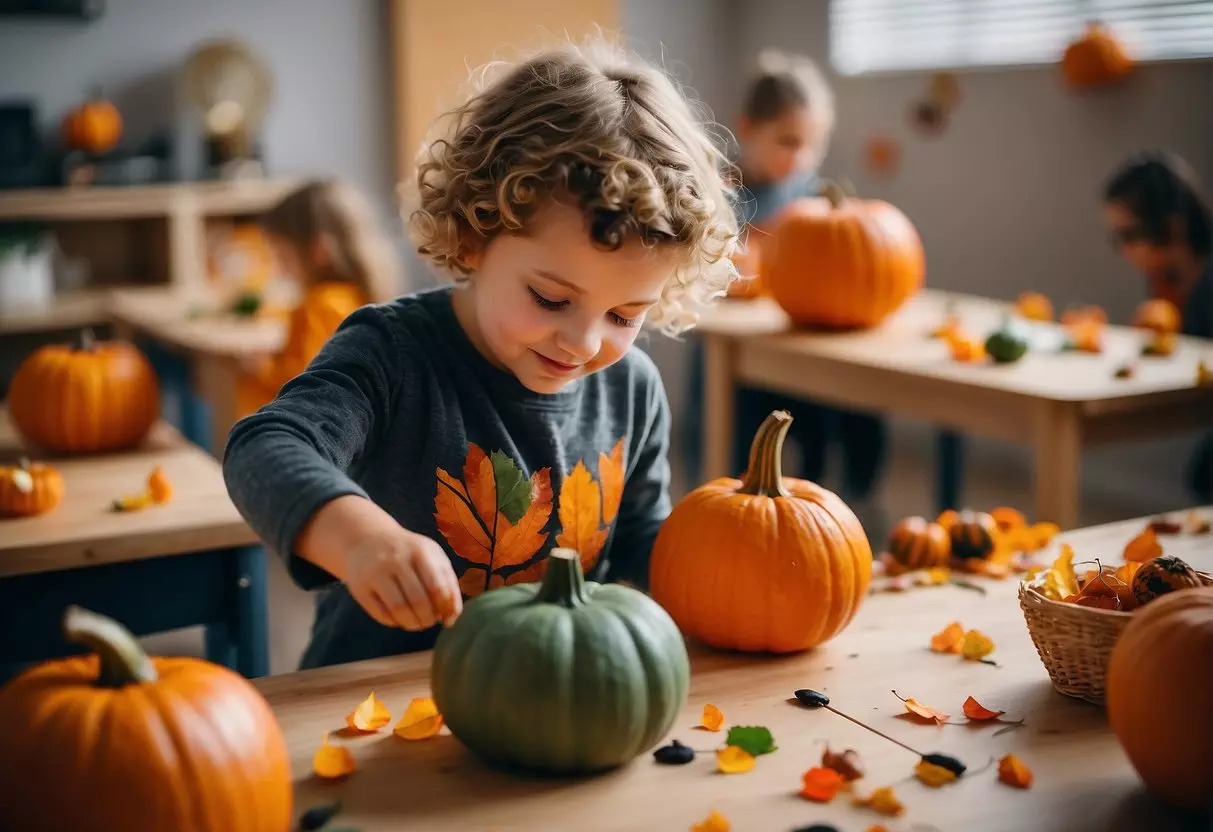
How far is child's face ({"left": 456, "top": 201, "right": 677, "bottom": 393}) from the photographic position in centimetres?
120

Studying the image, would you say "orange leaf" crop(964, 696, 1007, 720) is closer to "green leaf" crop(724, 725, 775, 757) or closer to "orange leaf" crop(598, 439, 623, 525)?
"green leaf" crop(724, 725, 775, 757)

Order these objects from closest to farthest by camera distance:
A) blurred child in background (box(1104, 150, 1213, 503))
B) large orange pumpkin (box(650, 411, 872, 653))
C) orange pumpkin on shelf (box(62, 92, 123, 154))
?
1. large orange pumpkin (box(650, 411, 872, 653))
2. blurred child in background (box(1104, 150, 1213, 503))
3. orange pumpkin on shelf (box(62, 92, 123, 154))

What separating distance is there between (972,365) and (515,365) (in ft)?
5.13

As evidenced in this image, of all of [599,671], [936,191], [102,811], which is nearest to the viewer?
[102,811]

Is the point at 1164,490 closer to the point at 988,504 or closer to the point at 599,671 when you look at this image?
the point at 988,504

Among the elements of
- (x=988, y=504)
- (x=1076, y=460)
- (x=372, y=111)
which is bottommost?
(x=988, y=504)

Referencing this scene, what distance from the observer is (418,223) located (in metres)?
1.44

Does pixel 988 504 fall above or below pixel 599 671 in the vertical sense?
below

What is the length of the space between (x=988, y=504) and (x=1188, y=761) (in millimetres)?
3745

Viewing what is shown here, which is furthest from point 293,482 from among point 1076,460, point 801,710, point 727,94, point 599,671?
point 727,94

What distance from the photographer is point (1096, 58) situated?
161 inches

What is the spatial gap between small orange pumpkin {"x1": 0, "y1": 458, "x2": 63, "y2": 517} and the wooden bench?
0.07 feet

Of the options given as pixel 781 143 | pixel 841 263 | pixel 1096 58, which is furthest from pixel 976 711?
pixel 1096 58

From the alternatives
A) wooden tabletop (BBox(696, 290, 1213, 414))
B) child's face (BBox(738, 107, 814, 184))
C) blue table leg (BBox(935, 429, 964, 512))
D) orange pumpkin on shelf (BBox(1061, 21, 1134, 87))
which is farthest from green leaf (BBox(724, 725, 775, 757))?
orange pumpkin on shelf (BBox(1061, 21, 1134, 87))
